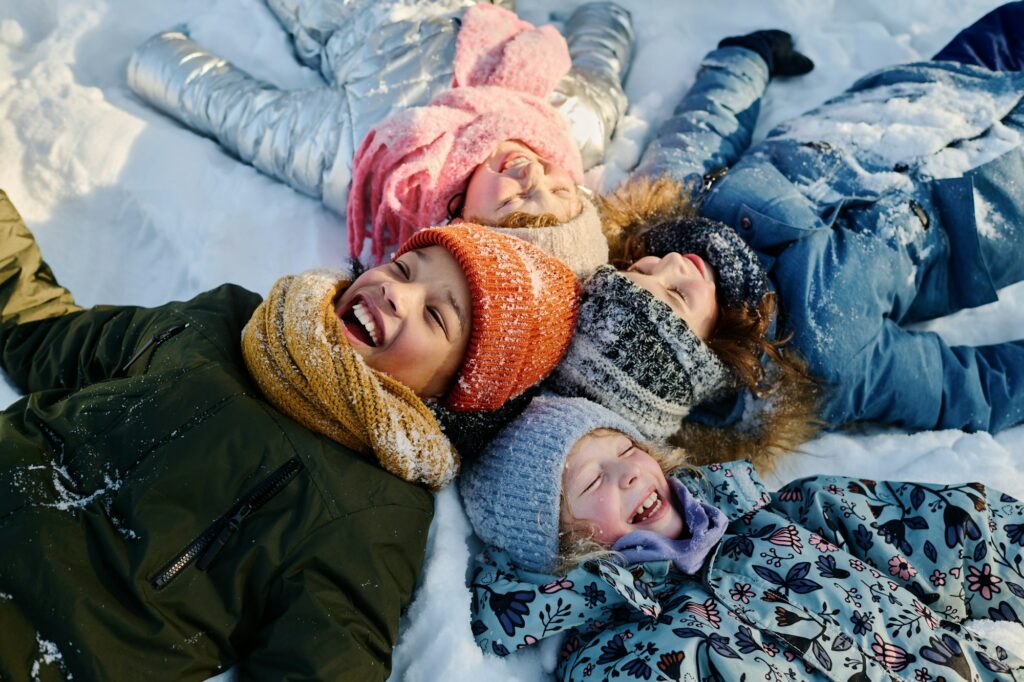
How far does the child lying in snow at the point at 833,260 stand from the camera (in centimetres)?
182

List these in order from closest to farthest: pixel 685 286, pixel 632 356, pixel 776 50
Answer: pixel 632 356, pixel 685 286, pixel 776 50

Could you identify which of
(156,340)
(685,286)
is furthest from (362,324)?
(685,286)

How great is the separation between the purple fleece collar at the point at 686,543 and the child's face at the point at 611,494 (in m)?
0.02

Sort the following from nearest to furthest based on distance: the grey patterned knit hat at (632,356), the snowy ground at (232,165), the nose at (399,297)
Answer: the nose at (399,297)
the grey patterned knit hat at (632,356)
the snowy ground at (232,165)

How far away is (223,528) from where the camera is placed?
4.42ft

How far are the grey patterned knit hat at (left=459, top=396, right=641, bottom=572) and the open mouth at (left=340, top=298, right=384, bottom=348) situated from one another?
360mm

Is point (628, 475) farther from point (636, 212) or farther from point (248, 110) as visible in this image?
point (248, 110)

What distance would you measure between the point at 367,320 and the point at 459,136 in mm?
771

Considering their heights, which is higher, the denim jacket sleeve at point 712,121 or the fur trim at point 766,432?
the denim jacket sleeve at point 712,121

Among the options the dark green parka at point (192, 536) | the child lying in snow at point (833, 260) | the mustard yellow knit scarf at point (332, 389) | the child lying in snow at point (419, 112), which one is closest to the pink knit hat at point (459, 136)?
the child lying in snow at point (419, 112)

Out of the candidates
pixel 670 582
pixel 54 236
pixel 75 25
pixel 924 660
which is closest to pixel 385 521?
pixel 670 582

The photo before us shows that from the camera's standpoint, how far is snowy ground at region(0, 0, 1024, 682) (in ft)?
6.46

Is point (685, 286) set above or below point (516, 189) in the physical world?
below

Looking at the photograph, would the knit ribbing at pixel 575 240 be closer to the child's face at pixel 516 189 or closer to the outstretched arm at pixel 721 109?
the child's face at pixel 516 189
